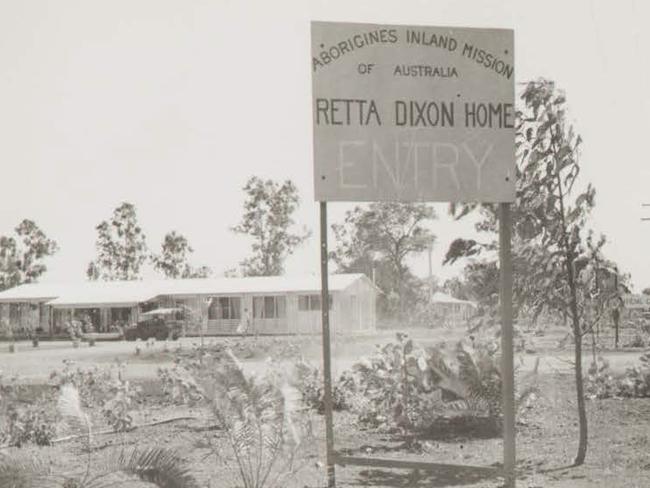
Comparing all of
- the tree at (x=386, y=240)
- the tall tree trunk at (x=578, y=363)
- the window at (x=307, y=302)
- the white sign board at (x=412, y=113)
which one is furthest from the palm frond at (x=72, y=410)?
the window at (x=307, y=302)

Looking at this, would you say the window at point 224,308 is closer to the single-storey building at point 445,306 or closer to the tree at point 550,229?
the single-storey building at point 445,306

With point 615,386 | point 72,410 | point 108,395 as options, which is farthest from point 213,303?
point 72,410

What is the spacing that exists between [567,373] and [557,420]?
4.65 m

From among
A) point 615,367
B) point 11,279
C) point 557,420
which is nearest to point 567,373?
point 615,367

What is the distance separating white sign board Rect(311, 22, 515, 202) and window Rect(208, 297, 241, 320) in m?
31.2

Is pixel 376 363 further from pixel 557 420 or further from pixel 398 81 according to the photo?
pixel 398 81

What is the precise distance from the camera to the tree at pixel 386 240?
24.9 meters

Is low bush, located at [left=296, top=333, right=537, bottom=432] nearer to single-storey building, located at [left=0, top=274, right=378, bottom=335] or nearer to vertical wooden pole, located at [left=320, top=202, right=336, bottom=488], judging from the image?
vertical wooden pole, located at [left=320, top=202, right=336, bottom=488]

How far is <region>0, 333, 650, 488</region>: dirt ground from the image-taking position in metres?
5.84

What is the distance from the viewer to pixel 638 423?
804 centimetres

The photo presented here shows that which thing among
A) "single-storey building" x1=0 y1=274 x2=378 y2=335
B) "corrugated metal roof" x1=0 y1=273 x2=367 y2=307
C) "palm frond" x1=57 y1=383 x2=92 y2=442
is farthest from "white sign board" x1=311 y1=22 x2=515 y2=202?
"single-storey building" x1=0 y1=274 x2=378 y2=335

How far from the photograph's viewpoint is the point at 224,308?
36406mm

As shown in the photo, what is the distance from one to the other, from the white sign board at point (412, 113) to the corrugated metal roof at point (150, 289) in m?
25.6

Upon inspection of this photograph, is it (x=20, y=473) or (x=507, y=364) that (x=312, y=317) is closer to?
(x=507, y=364)
